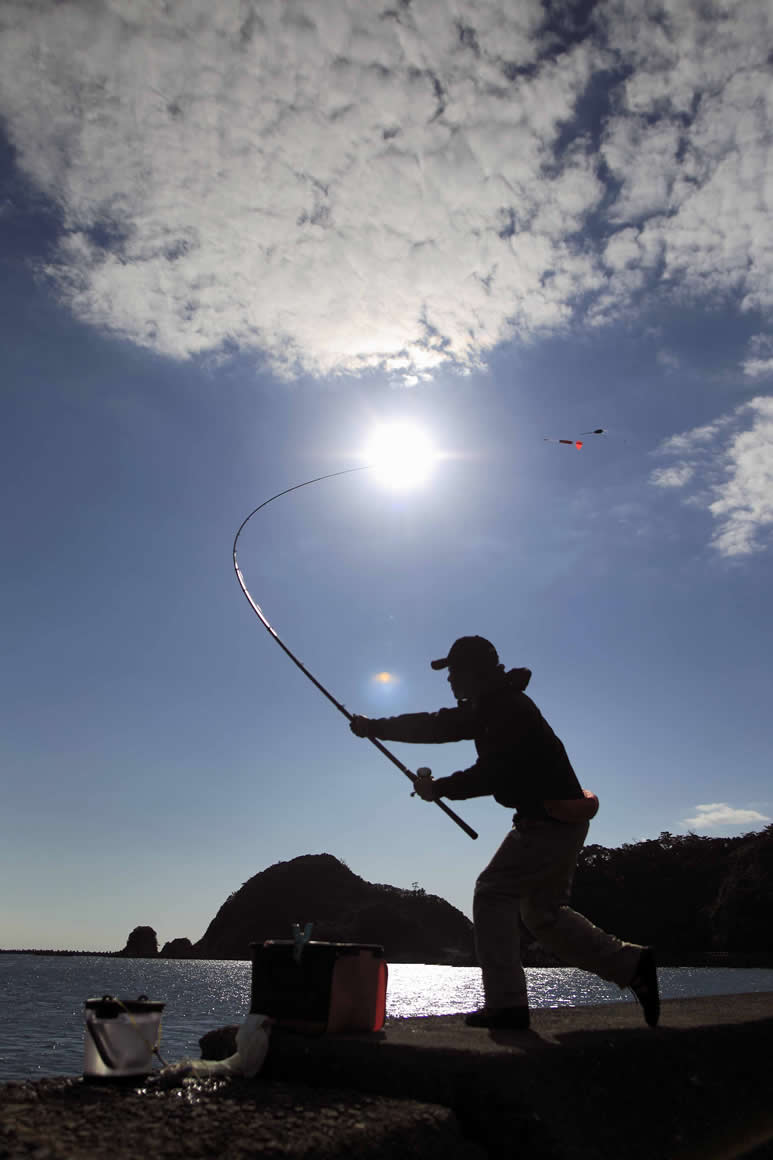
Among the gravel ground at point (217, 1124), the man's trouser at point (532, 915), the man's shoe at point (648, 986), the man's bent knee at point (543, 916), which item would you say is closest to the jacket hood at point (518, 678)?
the man's trouser at point (532, 915)

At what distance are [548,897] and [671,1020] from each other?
1.10 m

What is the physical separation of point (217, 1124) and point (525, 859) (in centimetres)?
235

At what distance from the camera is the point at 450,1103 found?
330 centimetres

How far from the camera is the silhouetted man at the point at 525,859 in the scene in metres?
4.60

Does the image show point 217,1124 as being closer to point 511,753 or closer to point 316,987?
point 316,987

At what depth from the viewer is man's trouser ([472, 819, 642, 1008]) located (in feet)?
15.1

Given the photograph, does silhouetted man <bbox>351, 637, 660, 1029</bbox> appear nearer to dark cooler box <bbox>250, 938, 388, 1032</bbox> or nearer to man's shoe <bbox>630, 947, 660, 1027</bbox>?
man's shoe <bbox>630, 947, 660, 1027</bbox>

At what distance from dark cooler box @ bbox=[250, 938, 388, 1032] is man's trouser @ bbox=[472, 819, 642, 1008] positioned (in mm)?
718

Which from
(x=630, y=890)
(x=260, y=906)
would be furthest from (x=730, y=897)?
(x=260, y=906)

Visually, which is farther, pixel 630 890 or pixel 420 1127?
pixel 630 890

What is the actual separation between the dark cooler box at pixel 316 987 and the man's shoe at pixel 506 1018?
702 millimetres

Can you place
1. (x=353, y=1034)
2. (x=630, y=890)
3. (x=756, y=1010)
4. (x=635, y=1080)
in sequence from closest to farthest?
(x=635, y=1080)
(x=353, y=1034)
(x=756, y=1010)
(x=630, y=890)

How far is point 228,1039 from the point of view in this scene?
4316 millimetres

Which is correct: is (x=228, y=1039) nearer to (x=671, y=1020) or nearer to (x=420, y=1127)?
(x=420, y=1127)
